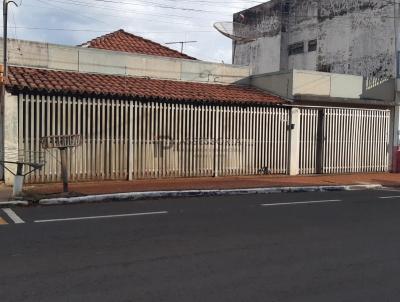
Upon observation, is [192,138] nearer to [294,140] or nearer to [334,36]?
[294,140]

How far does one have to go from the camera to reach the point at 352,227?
837 cm

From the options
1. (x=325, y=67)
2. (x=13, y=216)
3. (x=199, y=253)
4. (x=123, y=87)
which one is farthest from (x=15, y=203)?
(x=325, y=67)

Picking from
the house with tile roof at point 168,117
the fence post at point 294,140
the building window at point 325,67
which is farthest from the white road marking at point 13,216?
the building window at point 325,67

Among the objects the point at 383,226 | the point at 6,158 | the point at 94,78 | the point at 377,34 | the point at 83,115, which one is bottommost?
the point at 383,226

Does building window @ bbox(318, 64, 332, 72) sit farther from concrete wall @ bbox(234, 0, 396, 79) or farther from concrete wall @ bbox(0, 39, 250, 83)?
concrete wall @ bbox(0, 39, 250, 83)

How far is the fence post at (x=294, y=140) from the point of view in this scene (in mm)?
17656

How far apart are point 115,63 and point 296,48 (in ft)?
47.7

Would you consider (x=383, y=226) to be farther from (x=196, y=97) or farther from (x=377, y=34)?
(x=377, y=34)

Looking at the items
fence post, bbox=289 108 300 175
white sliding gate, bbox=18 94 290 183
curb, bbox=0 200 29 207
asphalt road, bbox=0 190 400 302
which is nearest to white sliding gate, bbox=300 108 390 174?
fence post, bbox=289 108 300 175

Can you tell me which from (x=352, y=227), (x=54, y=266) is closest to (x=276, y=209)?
(x=352, y=227)

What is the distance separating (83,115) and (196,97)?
3582 mm

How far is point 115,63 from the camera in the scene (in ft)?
55.3

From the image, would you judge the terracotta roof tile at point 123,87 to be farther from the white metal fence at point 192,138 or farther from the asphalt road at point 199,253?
the asphalt road at point 199,253

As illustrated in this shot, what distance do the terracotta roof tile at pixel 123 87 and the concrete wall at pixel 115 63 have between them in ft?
1.29
